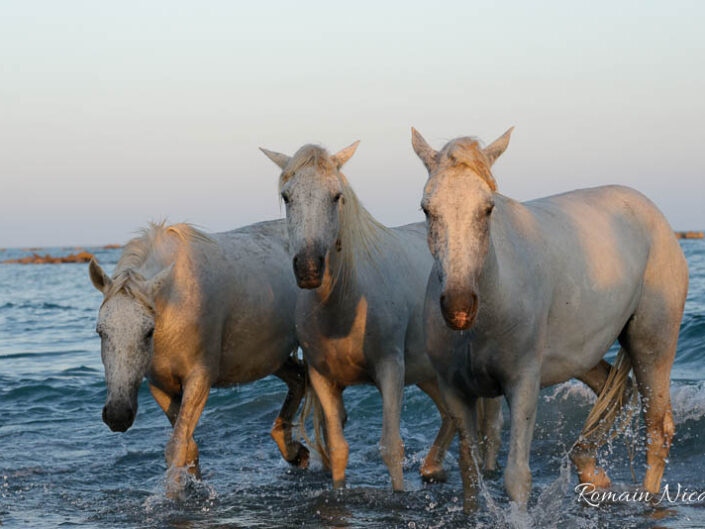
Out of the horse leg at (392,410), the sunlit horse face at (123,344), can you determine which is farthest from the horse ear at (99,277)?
the horse leg at (392,410)

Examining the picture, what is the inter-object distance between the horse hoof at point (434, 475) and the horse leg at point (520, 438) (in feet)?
8.60

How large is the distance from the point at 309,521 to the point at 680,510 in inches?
90.7

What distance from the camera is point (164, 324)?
5.66 m

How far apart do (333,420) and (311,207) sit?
1.59m

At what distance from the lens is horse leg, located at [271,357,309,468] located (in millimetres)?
7250

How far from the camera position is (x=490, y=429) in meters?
5.66

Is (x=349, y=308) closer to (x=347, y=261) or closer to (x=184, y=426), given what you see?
(x=347, y=261)

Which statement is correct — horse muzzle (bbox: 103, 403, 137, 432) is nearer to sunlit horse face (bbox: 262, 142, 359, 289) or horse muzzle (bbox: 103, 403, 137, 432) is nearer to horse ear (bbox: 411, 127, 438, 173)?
sunlit horse face (bbox: 262, 142, 359, 289)

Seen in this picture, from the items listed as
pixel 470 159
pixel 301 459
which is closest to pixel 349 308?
pixel 470 159

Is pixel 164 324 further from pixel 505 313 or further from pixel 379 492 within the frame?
pixel 505 313

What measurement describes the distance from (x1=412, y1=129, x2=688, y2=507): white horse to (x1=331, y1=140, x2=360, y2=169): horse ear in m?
1.19

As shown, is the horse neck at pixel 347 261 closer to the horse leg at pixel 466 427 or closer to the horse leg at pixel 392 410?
the horse leg at pixel 392 410

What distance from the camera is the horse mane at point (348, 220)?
511 centimetres

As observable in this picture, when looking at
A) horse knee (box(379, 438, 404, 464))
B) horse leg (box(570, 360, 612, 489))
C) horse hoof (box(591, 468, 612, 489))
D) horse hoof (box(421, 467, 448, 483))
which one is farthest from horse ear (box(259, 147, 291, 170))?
horse hoof (box(591, 468, 612, 489))
